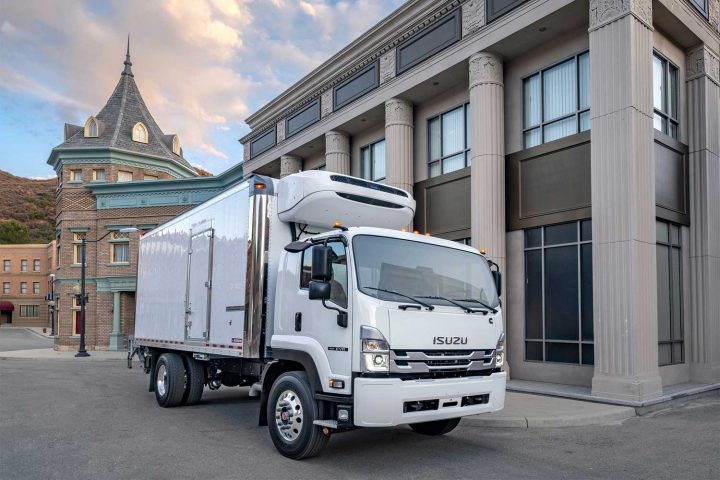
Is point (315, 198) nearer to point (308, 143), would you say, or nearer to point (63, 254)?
point (308, 143)

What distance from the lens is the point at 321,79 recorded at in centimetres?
2119

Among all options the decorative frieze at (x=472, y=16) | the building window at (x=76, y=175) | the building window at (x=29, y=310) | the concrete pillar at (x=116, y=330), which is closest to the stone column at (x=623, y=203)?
the decorative frieze at (x=472, y=16)

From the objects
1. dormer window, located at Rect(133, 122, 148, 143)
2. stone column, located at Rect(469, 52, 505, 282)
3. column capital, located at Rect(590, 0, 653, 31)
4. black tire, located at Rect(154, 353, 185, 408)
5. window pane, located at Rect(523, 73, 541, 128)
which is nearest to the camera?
black tire, located at Rect(154, 353, 185, 408)

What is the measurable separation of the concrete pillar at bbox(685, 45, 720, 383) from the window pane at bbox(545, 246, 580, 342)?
276 cm

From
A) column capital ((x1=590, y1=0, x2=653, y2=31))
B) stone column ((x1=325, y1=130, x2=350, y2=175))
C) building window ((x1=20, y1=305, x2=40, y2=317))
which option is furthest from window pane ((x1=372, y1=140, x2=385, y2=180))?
building window ((x1=20, y1=305, x2=40, y2=317))

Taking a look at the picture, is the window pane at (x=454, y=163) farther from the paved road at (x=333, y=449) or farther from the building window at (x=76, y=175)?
the building window at (x=76, y=175)

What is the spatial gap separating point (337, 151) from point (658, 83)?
34.4 ft

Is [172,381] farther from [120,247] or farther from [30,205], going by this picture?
[30,205]

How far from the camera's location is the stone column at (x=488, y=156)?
14.4 meters

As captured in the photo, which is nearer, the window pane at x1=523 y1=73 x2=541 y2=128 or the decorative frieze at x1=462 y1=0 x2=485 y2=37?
the window pane at x1=523 y1=73 x2=541 y2=128

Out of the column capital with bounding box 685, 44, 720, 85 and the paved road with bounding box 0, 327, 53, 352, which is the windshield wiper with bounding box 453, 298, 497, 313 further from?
the paved road with bounding box 0, 327, 53, 352

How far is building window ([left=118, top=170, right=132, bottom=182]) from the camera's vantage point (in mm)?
35844

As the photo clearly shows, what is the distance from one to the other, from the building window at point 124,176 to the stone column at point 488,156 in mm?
26793

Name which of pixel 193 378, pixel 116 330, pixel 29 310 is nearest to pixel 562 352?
pixel 193 378
